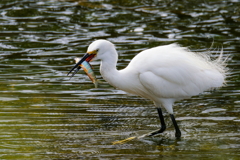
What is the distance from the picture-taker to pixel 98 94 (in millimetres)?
9070

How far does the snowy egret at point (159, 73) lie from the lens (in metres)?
6.74

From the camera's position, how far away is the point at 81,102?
8.55 metres

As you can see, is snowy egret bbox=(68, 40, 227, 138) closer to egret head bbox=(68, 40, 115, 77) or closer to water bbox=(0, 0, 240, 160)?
egret head bbox=(68, 40, 115, 77)

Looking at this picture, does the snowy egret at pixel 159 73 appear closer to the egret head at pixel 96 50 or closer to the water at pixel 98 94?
the egret head at pixel 96 50

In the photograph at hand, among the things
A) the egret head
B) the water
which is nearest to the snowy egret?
the egret head

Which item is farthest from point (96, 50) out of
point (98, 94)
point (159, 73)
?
point (98, 94)

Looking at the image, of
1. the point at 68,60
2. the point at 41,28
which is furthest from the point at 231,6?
the point at 68,60

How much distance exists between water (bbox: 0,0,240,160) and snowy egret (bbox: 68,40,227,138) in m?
0.56

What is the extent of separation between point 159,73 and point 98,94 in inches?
90.8

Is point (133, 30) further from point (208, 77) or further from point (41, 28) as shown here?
point (208, 77)

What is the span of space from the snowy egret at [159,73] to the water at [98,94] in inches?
21.9

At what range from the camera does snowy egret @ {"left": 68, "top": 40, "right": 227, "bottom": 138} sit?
674 centimetres

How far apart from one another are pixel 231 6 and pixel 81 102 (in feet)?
30.9

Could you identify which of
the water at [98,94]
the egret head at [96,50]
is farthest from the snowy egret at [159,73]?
the water at [98,94]
